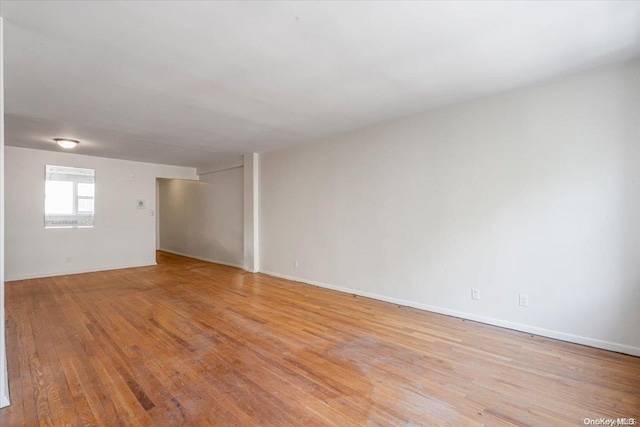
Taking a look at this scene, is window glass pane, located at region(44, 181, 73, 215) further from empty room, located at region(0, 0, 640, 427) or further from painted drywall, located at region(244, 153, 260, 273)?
painted drywall, located at region(244, 153, 260, 273)

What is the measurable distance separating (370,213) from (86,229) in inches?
243

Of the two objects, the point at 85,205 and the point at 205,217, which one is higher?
the point at 85,205

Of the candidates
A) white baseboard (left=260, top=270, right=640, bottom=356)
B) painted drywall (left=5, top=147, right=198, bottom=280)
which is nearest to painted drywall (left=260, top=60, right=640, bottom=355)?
white baseboard (left=260, top=270, right=640, bottom=356)

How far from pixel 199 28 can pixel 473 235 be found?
131 inches

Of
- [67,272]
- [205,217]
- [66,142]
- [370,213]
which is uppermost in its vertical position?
[66,142]

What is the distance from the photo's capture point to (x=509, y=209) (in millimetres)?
3205

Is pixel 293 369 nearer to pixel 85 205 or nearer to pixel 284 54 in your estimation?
pixel 284 54

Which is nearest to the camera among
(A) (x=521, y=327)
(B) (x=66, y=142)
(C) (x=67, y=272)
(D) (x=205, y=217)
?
(A) (x=521, y=327)

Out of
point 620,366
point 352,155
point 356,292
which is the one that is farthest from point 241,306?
point 620,366

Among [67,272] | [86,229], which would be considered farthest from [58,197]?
[67,272]

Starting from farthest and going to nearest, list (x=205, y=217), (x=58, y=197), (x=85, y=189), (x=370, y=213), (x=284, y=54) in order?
(x=205, y=217), (x=85, y=189), (x=58, y=197), (x=370, y=213), (x=284, y=54)

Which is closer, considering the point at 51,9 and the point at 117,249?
the point at 51,9

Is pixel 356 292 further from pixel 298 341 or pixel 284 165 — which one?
pixel 284 165

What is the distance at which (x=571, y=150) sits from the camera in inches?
112
